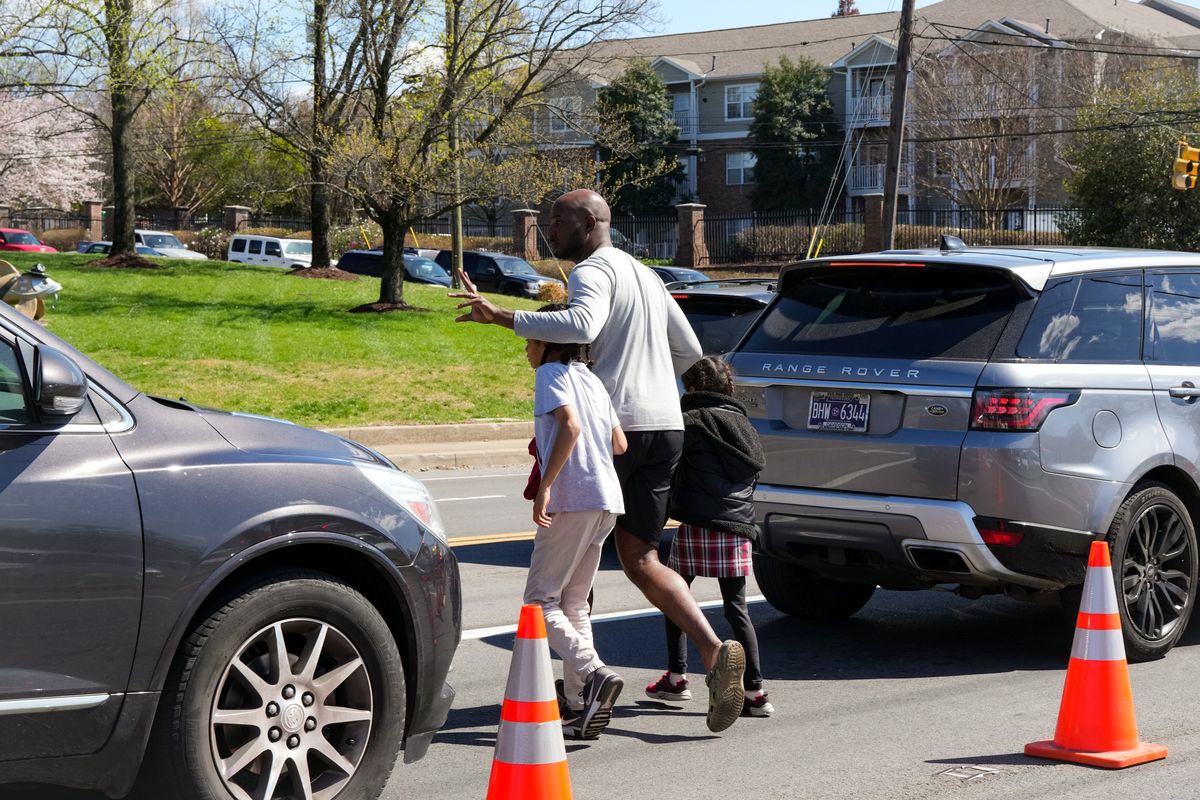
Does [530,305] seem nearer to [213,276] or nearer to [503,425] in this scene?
[213,276]

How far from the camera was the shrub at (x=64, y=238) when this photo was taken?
5853 cm

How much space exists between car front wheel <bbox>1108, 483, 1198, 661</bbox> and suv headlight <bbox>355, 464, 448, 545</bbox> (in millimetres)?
3411

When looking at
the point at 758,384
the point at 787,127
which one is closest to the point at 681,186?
the point at 787,127

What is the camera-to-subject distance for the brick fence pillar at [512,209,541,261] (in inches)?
2029

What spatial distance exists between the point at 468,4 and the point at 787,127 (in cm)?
3361

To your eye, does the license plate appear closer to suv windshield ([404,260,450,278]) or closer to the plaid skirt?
the plaid skirt

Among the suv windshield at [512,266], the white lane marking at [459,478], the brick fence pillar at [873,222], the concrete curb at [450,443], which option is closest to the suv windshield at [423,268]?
the suv windshield at [512,266]

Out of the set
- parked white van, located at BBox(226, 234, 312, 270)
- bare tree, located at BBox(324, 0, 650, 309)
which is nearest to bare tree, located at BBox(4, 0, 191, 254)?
bare tree, located at BBox(324, 0, 650, 309)

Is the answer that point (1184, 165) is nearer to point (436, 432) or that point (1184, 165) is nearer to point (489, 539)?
point (436, 432)

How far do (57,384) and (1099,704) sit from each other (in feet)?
12.3

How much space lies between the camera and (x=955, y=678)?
6527mm

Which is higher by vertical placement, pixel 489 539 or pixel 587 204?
pixel 587 204

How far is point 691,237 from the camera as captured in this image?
4734cm

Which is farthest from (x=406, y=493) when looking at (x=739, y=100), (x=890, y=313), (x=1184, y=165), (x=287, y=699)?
(x=739, y=100)
